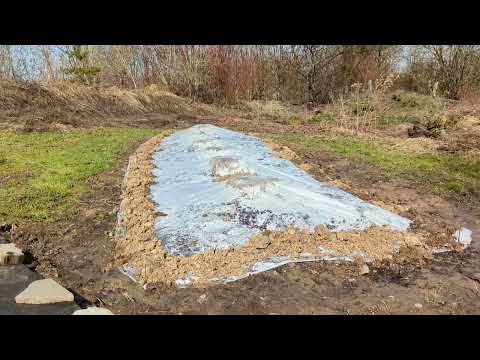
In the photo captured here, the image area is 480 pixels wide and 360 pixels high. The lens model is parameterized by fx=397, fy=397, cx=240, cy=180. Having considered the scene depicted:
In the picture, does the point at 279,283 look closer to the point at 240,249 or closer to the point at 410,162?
the point at 240,249

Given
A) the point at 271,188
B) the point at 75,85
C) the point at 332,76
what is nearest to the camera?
the point at 271,188

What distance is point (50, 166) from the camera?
640 centimetres

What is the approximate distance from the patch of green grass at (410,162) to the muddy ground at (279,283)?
1.47m

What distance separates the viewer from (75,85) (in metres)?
12.8

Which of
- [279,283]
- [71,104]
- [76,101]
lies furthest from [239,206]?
[76,101]

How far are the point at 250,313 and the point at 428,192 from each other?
12.2 feet

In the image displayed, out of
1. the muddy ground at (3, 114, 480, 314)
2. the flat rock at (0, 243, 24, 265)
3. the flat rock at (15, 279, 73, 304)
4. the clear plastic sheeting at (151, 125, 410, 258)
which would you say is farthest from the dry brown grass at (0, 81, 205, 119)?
the flat rock at (15, 279, 73, 304)

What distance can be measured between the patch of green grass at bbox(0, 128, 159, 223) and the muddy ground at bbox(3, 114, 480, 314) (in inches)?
20.9

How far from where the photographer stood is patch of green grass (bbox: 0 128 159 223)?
4.64m

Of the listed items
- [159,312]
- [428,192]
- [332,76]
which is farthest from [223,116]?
[159,312]

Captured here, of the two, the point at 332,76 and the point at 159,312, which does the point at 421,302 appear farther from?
the point at 332,76

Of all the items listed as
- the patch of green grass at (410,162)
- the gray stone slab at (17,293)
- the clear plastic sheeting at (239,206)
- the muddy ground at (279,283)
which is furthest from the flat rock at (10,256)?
the patch of green grass at (410,162)

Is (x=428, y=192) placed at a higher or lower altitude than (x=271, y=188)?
lower

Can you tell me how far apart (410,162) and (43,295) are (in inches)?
244
